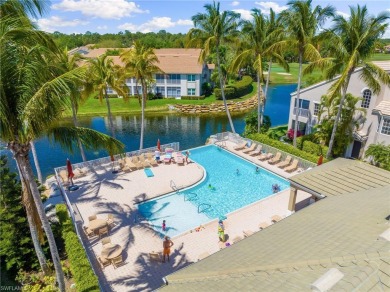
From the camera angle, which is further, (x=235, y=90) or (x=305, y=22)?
(x=235, y=90)

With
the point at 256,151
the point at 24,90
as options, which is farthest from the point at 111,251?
the point at 256,151

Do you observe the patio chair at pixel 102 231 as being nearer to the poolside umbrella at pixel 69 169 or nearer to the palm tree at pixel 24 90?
the poolside umbrella at pixel 69 169

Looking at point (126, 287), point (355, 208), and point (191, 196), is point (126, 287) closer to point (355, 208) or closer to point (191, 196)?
point (191, 196)

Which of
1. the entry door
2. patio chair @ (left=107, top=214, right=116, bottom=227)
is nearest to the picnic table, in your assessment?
patio chair @ (left=107, top=214, right=116, bottom=227)

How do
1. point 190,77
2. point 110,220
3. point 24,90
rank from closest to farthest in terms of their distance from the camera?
point 24,90 → point 110,220 → point 190,77

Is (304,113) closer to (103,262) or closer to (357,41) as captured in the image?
(357,41)

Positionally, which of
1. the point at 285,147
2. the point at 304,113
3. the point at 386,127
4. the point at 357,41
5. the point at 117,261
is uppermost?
the point at 357,41

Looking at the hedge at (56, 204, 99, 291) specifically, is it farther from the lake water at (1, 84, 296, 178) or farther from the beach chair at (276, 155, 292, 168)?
the beach chair at (276, 155, 292, 168)

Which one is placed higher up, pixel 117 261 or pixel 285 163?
pixel 285 163
